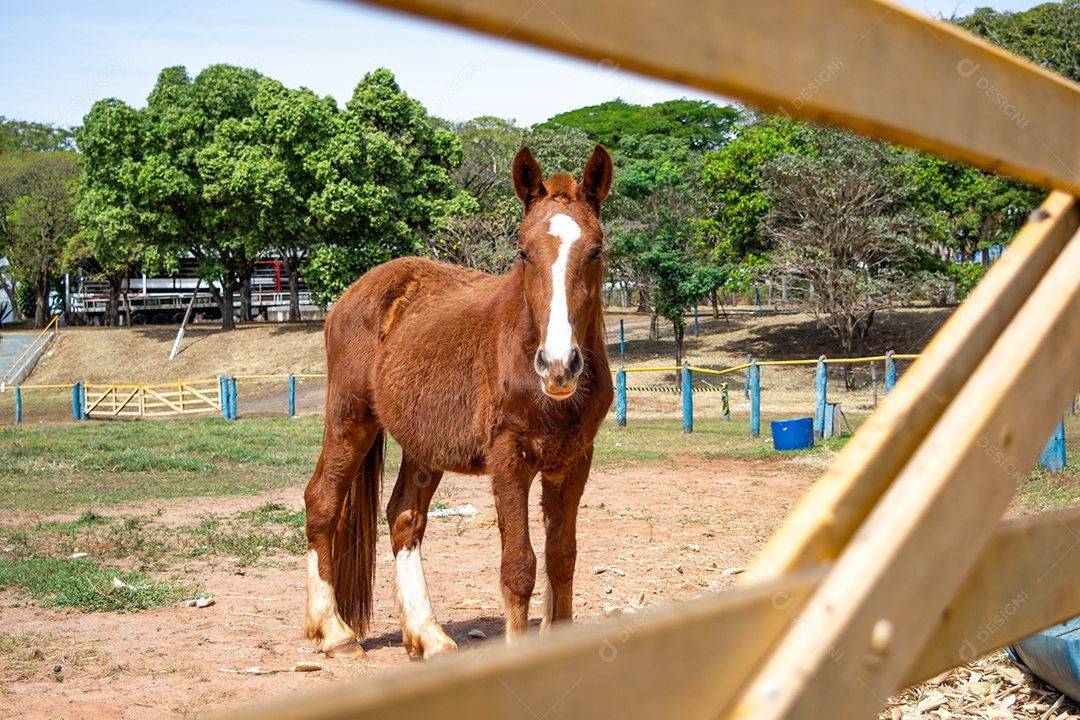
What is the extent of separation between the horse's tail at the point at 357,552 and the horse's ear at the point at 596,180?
2585mm

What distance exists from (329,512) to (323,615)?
2.07ft

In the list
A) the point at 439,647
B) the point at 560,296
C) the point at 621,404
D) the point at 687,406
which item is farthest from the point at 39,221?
the point at 560,296

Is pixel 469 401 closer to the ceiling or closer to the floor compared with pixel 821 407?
closer to the ceiling

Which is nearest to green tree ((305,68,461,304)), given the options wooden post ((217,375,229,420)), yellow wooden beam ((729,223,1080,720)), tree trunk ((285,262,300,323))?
tree trunk ((285,262,300,323))

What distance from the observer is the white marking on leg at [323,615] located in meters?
5.10

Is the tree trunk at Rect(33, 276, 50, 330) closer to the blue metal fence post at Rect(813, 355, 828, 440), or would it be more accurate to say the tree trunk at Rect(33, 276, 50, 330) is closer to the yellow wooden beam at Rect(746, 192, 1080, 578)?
the blue metal fence post at Rect(813, 355, 828, 440)

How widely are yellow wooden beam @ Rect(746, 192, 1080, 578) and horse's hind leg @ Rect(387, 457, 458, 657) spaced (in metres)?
4.17

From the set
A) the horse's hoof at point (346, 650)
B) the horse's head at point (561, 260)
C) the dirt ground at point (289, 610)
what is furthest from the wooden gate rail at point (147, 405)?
the horse's head at point (561, 260)

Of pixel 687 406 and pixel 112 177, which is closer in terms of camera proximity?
pixel 687 406

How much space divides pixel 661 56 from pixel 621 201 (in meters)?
29.6

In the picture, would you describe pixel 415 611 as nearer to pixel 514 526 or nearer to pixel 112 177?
pixel 514 526

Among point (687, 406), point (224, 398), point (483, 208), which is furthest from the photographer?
point (483, 208)

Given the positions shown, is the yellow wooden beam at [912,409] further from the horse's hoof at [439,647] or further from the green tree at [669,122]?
the green tree at [669,122]

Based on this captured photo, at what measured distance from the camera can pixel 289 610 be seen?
583cm
